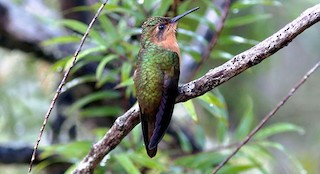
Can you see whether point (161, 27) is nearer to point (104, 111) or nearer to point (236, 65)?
point (236, 65)

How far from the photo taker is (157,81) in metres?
1.66

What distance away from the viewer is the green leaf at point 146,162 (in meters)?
2.27

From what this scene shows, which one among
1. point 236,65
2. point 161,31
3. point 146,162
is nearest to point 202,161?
point 146,162

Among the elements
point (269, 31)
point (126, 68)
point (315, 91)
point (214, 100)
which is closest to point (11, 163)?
point (126, 68)

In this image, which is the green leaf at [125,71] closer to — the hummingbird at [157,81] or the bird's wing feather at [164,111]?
the hummingbird at [157,81]

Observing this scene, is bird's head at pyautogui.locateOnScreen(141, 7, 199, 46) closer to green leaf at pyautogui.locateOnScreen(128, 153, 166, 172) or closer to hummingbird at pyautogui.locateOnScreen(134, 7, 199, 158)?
hummingbird at pyautogui.locateOnScreen(134, 7, 199, 158)

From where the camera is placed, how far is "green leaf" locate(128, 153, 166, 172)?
89.3 inches

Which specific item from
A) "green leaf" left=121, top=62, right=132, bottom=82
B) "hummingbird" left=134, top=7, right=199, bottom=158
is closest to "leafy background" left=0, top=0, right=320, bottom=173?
"green leaf" left=121, top=62, right=132, bottom=82

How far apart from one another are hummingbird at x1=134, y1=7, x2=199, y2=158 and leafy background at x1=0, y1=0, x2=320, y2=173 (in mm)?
182

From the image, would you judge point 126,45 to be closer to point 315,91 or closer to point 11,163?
point 11,163

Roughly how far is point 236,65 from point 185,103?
1.38 ft

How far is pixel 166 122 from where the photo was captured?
1.61 meters

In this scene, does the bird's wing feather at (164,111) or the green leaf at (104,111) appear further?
the green leaf at (104,111)

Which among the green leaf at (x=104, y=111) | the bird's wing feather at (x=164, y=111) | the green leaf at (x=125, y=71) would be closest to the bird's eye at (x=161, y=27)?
the bird's wing feather at (x=164, y=111)
